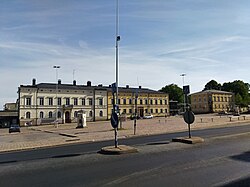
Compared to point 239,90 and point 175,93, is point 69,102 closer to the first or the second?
point 175,93

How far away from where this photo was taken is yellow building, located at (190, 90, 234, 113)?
115m

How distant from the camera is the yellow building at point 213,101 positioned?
115312mm

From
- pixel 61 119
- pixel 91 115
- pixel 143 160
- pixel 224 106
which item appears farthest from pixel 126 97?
pixel 143 160

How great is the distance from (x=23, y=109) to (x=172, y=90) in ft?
255

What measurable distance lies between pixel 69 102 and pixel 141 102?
26652mm

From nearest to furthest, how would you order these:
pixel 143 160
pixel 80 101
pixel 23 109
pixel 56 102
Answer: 1. pixel 143 160
2. pixel 23 109
3. pixel 56 102
4. pixel 80 101

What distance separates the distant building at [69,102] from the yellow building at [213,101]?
3442 cm

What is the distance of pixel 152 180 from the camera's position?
6.83m

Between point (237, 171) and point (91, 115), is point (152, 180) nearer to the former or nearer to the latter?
point (237, 171)

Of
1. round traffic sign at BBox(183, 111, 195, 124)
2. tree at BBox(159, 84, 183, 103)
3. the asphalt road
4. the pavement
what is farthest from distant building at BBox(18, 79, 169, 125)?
the asphalt road

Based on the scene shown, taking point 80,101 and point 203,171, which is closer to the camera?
point 203,171

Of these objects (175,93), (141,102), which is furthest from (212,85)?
(141,102)

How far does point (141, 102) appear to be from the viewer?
91062mm

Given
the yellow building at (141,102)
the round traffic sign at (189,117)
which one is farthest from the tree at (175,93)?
the round traffic sign at (189,117)
